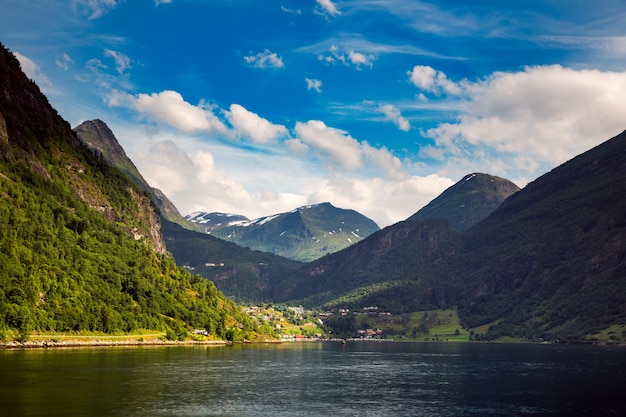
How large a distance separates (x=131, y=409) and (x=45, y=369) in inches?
2193

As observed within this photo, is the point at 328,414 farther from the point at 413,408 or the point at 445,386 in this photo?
the point at 445,386

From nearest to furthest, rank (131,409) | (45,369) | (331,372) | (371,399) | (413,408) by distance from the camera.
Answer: (131,409) < (413,408) < (371,399) < (45,369) < (331,372)

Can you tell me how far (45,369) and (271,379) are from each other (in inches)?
2119

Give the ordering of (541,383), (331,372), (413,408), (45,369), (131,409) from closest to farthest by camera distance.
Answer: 1. (131,409)
2. (413,408)
3. (45,369)
4. (541,383)
5. (331,372)

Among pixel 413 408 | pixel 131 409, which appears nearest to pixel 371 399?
pixel 413 408

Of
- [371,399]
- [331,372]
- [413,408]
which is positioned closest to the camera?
[413,408]

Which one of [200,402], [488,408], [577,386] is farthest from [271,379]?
[577,386]

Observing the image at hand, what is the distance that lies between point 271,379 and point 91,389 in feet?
172

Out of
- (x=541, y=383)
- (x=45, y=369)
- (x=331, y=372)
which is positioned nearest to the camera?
(x=45, y=369)

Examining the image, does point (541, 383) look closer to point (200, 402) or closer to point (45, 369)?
point (200, 402)

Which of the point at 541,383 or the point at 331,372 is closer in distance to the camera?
the point at 541,383

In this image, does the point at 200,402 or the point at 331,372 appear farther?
the point at 331,372

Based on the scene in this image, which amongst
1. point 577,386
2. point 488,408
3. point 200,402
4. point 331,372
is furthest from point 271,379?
point 577,386

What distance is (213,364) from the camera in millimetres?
197500
